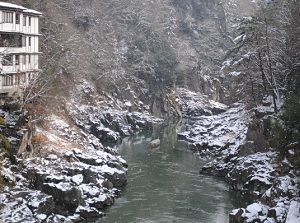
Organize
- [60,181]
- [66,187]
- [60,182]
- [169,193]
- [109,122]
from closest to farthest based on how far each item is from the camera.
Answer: [66,187] < [60,182] < [60,181] < [169,193] < [109,122]

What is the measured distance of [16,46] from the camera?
139 ft

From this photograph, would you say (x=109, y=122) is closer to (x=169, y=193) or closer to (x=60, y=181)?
(x=169, y=193)

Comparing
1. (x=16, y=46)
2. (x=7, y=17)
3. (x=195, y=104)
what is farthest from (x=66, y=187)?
(x=195, y=104)

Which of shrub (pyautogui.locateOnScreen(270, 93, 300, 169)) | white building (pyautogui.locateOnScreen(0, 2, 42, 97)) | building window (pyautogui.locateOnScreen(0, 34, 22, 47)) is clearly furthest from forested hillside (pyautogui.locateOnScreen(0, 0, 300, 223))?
building window (pyautogui.locateOnScreen(0, 34, 22, 47))

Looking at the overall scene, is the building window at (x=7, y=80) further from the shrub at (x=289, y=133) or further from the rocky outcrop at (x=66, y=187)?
the shrub at (x=289, y=133)

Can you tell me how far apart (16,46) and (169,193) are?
20.6 metres

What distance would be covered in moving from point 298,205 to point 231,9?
10948cm

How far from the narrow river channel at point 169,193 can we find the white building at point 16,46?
46.0 ft

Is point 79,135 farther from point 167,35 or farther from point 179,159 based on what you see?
point 167,35

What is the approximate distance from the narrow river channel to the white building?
14035 mm

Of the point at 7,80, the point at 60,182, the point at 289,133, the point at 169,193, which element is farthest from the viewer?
the point at 7,80

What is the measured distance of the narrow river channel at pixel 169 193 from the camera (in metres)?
31.0

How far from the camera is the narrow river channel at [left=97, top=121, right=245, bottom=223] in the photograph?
31.0 m

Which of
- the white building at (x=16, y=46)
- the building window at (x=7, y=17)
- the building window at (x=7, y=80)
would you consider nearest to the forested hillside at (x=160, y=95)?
the white building at (x=16, y=46)
